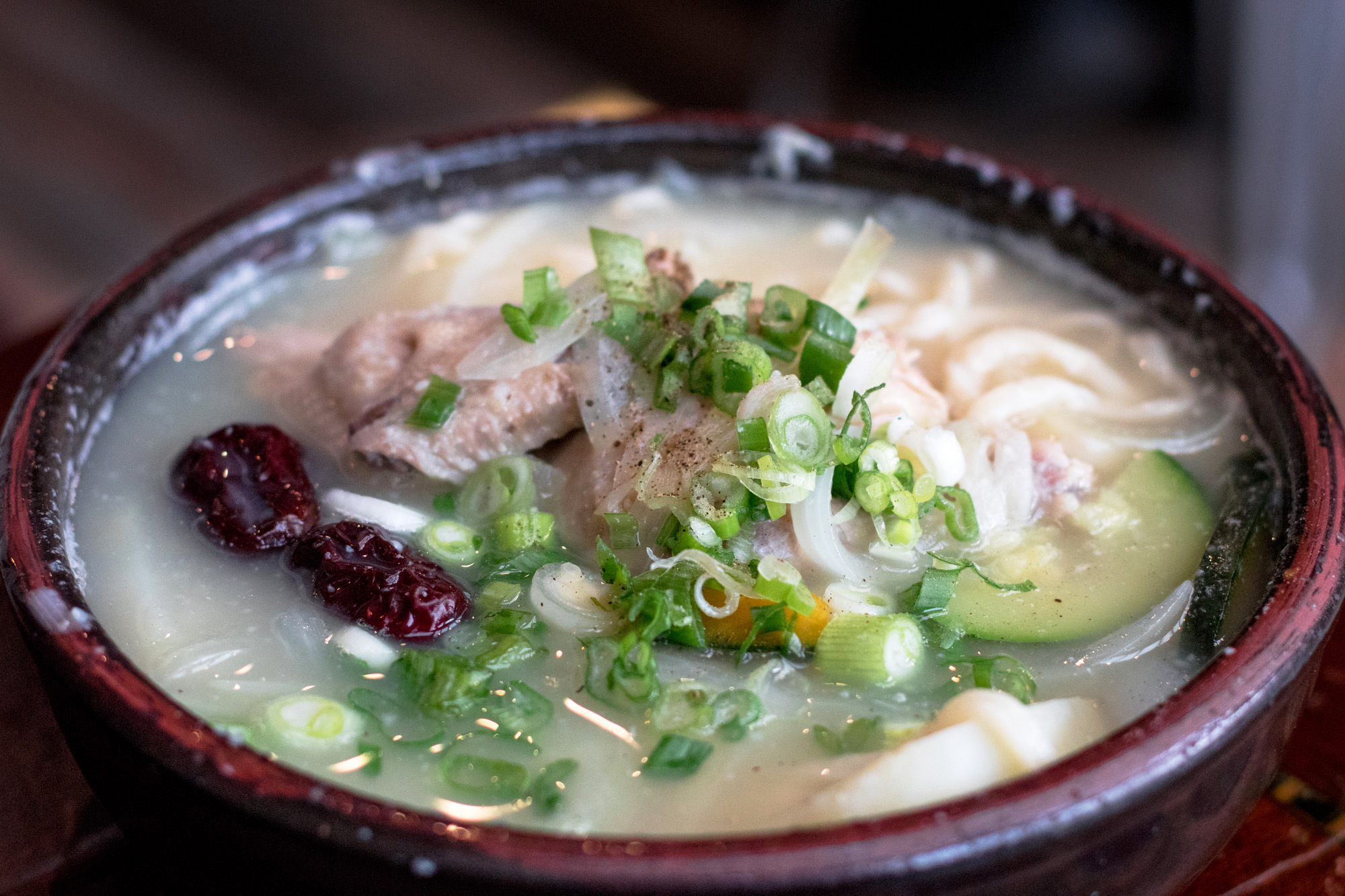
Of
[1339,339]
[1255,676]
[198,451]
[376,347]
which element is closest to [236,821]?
[198,451]

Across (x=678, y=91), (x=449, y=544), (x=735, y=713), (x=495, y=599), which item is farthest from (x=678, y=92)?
(x=735, y=713)

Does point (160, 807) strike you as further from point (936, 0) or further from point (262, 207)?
point (936, 0)

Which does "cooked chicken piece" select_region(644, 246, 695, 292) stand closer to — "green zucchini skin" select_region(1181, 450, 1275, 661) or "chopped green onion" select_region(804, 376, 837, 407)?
"chopped green onion" select_region(804, 376, 837, 407)

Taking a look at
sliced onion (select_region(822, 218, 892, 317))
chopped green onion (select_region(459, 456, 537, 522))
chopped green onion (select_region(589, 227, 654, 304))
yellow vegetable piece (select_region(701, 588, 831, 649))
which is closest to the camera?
yellow vegetable piece (select_region(701, 588, 831, 649))

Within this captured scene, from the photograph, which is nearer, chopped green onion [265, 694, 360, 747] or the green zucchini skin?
chopped green onion [265, 694, 360, 747]

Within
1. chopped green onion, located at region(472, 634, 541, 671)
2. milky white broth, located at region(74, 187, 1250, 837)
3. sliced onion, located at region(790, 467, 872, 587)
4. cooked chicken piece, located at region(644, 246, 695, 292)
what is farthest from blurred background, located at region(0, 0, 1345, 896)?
chopped green onion, located at region(472, 634, 541, 671)

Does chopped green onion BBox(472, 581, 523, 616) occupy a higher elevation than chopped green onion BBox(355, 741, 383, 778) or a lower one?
higher

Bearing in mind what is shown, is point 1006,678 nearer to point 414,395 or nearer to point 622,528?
point 622,528
